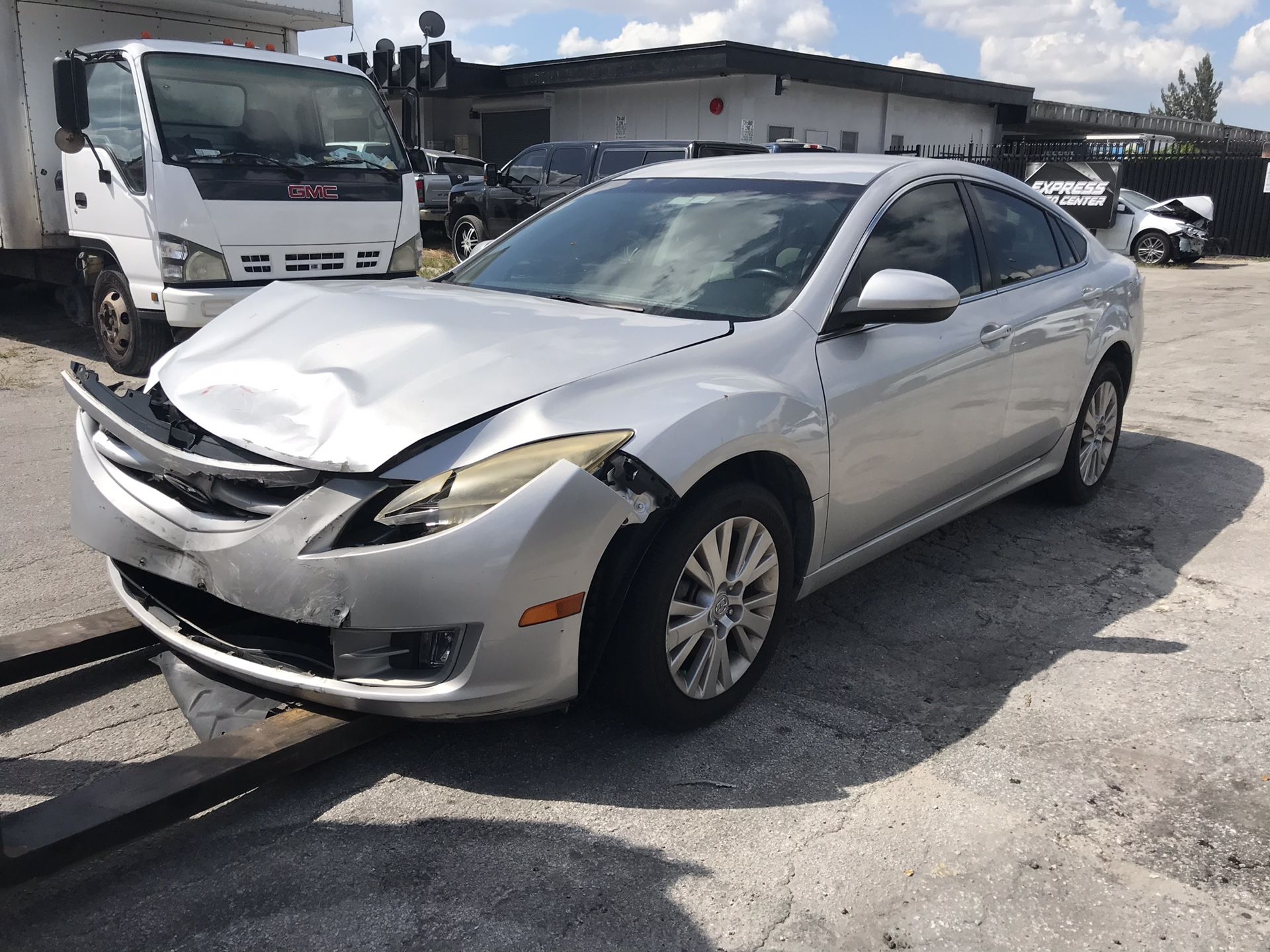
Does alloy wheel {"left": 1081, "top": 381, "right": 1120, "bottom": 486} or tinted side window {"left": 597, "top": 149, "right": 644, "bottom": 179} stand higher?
tinted side window {"left": 597, "top": 149, "right": 644, "bottom": 179}

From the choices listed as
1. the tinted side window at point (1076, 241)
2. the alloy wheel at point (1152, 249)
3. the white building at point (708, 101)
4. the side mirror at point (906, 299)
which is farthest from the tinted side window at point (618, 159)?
the alloy wheel at point (1152, 249)

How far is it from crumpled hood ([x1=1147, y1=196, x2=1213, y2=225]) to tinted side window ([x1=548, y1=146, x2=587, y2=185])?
1203 centimetres

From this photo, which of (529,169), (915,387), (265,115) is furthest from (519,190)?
(915,387)

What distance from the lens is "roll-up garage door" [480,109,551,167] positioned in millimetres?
26125

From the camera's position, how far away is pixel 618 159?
13.9 metres

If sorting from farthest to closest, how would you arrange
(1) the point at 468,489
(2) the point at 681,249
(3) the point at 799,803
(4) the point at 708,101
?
(4) the point at 708,101 → (2) the point at 681,249 → (3) the point at 799,803 → (1) the point at 468,489

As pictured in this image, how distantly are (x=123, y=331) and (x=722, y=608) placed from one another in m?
6.72

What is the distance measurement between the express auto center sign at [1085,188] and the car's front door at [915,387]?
17.5 metres

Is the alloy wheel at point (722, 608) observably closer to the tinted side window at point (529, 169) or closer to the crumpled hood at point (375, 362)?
the crumpled hood at point (375, 362)

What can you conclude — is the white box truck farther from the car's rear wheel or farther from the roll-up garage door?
the roll-up garage door

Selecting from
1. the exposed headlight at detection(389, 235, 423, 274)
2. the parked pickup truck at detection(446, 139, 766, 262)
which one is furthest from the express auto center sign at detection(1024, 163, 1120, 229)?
the exposed headlight at detection(389, 235, 423, 274)

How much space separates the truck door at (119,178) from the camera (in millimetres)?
7625

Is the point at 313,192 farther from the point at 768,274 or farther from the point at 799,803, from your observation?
the point at 799,803

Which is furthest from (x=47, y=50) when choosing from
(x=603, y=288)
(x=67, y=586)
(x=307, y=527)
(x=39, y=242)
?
(x=307, y=527)
